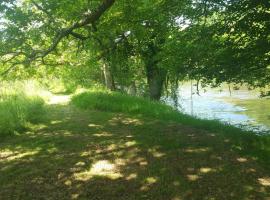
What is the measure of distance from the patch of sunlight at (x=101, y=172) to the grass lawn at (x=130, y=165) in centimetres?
2

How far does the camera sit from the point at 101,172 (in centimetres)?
628

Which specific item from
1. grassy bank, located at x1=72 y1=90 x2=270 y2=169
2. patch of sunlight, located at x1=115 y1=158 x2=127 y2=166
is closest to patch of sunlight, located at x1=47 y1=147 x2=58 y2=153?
patch of sunlight, located at x1=115 y1=158 x2=127 y2=166

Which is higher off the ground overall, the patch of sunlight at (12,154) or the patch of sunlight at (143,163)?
the patch of sunlight at (12,154)

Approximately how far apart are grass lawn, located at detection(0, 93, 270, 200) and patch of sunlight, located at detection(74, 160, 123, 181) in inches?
0.7

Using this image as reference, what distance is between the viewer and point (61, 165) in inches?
267

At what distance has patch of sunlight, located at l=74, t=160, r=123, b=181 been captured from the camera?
607cm

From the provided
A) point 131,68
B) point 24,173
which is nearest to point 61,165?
point 24,173

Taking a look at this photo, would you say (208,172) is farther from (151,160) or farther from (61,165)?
(61,165)

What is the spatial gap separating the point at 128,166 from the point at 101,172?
0.54 metres

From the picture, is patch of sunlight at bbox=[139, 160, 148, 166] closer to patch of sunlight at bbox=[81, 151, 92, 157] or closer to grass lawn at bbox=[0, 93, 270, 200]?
grass lawn at bbox=[0, 93, 270, 200]

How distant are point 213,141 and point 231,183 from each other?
8.83ft

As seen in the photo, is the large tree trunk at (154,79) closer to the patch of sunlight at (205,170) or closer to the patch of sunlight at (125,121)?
the patch of sunlight at (125,121)

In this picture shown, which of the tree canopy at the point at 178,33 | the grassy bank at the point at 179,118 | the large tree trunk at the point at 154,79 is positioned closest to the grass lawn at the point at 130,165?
the grassy bank at the point at 179,118

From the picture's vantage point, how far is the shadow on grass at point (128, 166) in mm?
5398
